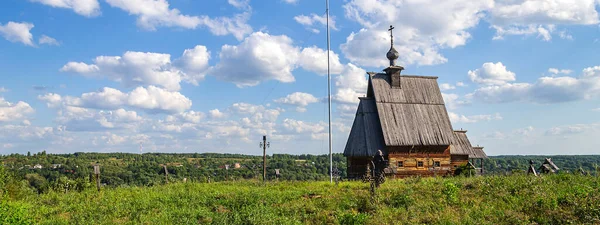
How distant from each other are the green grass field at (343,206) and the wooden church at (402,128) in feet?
35.3

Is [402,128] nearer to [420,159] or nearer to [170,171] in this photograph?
A: [420,159]

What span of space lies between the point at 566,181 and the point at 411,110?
45.6 feet

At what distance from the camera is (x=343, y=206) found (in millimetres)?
14320

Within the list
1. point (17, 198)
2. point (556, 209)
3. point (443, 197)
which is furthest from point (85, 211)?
point (556, 209)

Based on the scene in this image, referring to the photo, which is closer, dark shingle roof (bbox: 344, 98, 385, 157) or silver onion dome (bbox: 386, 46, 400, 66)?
dark shingle roof (bbox: 344, 98, 385, 157)

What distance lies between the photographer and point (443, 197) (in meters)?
14.8

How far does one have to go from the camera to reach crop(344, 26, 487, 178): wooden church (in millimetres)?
28375

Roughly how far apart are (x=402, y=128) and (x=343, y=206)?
15.5m

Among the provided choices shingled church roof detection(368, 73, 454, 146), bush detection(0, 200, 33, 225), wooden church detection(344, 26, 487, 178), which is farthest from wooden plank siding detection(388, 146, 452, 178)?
bush detection(0, 200, 33, 225)

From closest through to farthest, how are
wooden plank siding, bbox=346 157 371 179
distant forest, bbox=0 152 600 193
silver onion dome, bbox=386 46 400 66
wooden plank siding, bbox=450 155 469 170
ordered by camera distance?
distant forest, bbox=0 152 600 193 < wooden plank siding, bbox=346 157 371 179 < silver onion dome, bbox=386 46 400 66 < wooden plank siding, bbox=450 155 469 170

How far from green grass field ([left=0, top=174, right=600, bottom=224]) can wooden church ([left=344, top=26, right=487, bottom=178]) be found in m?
10.7

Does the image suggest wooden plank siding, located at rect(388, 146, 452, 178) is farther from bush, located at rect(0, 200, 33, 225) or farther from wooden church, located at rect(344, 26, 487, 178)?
bush, located at rect(0, 200, 33, 225)

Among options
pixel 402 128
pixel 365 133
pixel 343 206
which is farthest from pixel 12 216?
pixel 402 128

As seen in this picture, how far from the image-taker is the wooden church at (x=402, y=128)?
1117 inches
